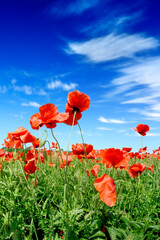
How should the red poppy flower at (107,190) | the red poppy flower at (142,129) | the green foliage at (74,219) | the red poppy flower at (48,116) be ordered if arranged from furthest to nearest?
1. the red poppy flower at (142,129)
2. the red poppy flower at (48,116)
3. the green foliage at (74,219)
4. the red poppy flower at (107,190)

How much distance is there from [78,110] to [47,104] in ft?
0.81

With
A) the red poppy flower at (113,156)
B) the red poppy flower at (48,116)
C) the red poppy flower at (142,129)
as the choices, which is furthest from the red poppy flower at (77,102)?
the red poppy flower at (142,129)

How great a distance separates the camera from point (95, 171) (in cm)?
211

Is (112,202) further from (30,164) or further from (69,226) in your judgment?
(30,164)

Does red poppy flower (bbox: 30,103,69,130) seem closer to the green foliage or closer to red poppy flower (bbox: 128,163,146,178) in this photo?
the green foliage

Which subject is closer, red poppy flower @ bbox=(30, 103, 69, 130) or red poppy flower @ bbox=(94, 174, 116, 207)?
red poppy flower @ bbox=(94, 174, 116, 207)

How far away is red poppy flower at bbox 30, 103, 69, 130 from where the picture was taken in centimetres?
164

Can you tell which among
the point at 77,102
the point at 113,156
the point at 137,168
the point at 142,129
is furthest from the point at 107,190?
the point at 142,129

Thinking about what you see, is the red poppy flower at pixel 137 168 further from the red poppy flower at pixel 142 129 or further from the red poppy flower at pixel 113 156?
the red poppy flower at pixel 142 129

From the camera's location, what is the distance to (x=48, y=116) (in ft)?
5.53

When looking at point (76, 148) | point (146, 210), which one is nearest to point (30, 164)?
point (76, 148)

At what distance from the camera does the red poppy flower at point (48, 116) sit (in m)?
1.64

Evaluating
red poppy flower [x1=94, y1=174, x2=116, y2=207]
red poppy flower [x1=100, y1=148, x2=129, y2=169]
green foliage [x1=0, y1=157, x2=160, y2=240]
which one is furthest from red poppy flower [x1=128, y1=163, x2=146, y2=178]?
red poppy flower [x1=94, y1=174, x2=116, y2=207]

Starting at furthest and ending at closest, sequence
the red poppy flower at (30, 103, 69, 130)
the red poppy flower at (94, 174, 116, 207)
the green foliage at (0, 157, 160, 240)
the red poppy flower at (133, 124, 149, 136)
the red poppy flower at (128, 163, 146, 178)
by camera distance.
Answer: the red poppy flower at (133, 124, 149, 136), the red poppy flower at (128, 163, 146, 178), the red poppy flower at (30, 103, 69, 130), the green foliage at (0, 157, 160, 240), the red poppy flower at (94, 174, 116, 207)
